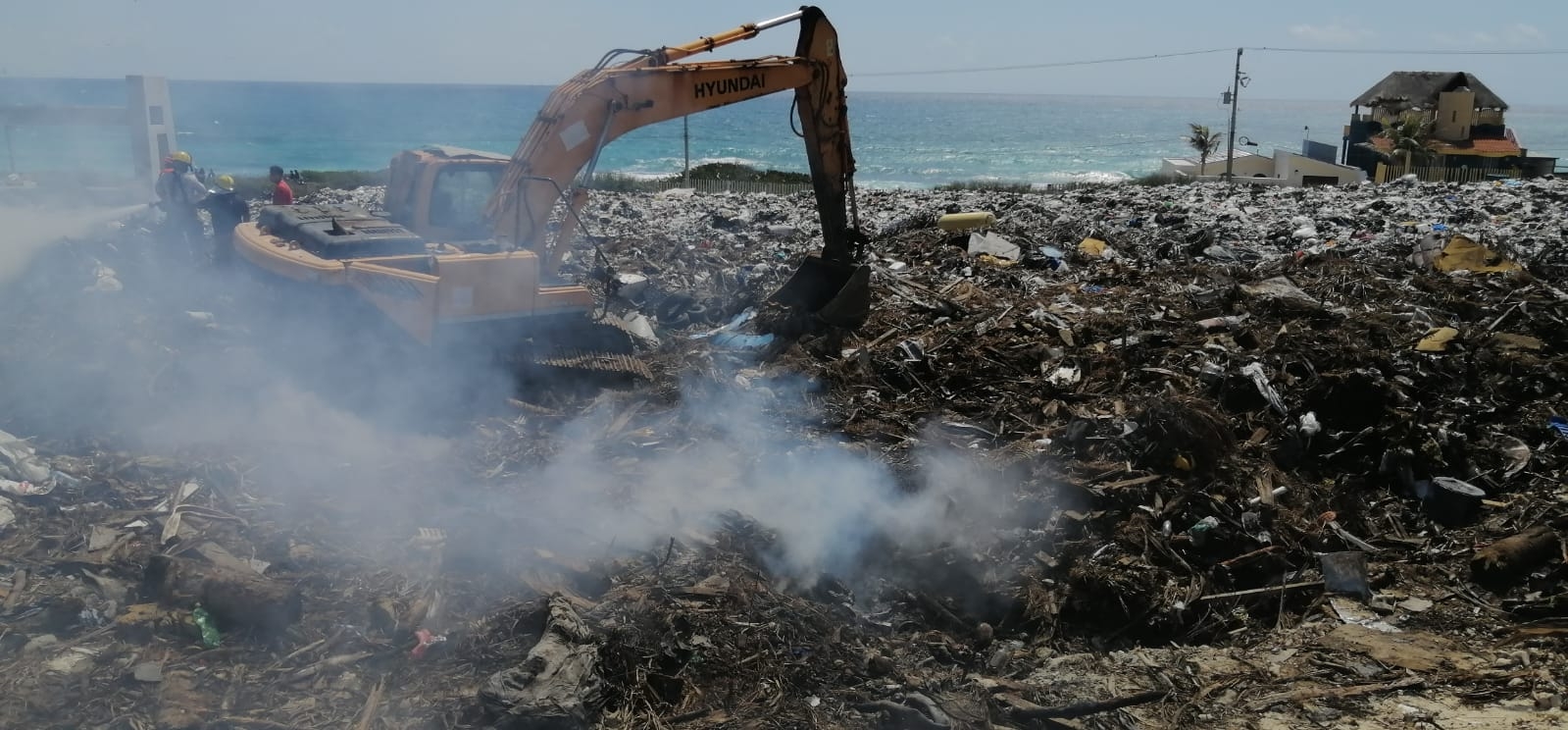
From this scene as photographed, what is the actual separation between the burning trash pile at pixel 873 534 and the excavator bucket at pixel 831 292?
22cm

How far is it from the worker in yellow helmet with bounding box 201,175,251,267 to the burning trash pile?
1.03 metres

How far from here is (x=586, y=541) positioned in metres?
5.17

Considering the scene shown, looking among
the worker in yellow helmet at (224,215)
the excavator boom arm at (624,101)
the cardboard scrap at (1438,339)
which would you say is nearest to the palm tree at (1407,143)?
the cardboard scrap at (1438,339)

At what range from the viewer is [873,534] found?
5305 millimetres

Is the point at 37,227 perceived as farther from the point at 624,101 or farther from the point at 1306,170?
the point at 1306,170

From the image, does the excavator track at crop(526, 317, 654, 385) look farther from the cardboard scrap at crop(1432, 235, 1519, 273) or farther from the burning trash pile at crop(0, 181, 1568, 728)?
the cardboard scrap at crop(1432, 235, 1519, 273)

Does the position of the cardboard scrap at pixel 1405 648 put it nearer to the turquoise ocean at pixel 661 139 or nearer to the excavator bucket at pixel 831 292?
the excavator bucket at pixel 831 292

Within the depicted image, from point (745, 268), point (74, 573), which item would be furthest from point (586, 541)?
point (745, 268)

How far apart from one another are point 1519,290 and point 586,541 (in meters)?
8.06

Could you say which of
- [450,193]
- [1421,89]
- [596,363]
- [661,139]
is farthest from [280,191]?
[661,139]

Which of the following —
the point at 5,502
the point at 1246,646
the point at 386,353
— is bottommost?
the point at 1246,646

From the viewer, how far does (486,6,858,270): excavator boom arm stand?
7.21 m

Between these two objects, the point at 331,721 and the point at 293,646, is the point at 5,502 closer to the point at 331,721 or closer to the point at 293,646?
the point at 293,646

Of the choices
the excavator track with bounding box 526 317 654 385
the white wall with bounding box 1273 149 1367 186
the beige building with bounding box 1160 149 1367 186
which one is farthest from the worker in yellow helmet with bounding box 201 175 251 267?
the white wall with bounding box 1273 149 1367 186
